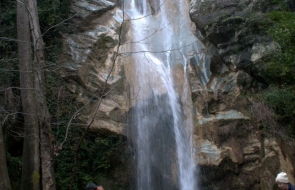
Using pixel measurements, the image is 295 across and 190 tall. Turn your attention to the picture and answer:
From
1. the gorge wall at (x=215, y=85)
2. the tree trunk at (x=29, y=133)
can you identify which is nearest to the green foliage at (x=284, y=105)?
the gorge wall at (x=215, y=85)

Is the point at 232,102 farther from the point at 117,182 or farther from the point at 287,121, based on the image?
the point at 117,182

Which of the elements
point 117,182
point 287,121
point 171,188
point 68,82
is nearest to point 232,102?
point 287,121

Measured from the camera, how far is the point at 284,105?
40.1ft

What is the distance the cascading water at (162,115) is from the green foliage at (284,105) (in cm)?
281

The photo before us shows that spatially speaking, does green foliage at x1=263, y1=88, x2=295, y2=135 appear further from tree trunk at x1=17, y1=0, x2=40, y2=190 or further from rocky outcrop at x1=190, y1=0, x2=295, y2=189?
tree trunk at x1=17, y1=0, x2=40, y2=190

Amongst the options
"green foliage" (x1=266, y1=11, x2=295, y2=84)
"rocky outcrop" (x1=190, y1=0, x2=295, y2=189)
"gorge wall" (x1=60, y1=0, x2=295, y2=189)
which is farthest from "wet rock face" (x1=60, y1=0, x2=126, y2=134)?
"green foliage" (x1=266, y1=11, x2=295, y2=84)

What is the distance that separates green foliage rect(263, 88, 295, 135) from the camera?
12.1 metres

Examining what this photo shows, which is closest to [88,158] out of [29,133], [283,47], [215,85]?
[29,133]

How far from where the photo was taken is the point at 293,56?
11.4 metres

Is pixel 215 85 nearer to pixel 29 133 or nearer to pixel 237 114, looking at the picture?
pixel 237 114

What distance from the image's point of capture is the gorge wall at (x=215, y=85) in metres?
12.3

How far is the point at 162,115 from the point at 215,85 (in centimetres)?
223

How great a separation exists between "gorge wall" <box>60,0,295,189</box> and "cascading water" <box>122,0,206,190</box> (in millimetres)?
280

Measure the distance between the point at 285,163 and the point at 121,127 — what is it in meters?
5.29
